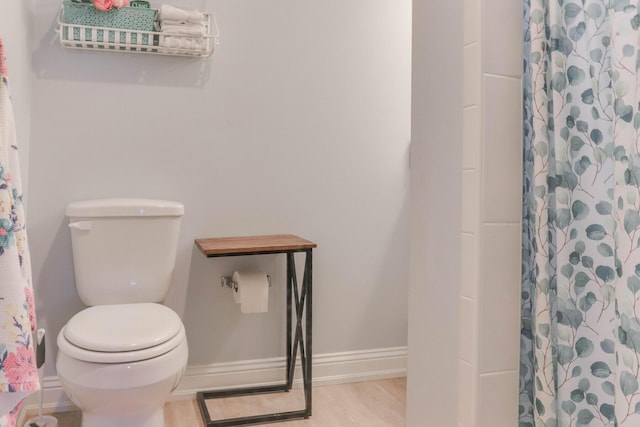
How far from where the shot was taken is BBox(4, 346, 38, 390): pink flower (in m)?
0.92

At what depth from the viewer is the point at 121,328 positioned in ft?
5.47

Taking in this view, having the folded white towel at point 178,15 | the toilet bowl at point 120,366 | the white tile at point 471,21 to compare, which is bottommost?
the toilet bowl at point 120,366

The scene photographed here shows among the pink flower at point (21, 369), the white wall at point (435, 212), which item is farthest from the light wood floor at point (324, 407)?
the pink flower at point (21, 369)

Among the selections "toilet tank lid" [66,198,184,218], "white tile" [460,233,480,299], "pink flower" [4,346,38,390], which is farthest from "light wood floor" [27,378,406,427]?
"white tile" [460,233,480,299]

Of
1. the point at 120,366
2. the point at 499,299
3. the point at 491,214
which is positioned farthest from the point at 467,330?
the point at 120,366

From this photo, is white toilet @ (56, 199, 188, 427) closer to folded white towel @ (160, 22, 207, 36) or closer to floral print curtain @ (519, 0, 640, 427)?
folded white towel @ (160, 22, 207, 36)

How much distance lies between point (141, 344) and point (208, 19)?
151 centimetres

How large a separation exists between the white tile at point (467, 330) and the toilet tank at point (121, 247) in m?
1.47

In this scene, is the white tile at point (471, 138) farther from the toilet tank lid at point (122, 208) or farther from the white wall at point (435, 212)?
the toilet tank lid at point (122, 208)

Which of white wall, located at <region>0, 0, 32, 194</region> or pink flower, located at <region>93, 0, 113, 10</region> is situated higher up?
pink flower, located at <region>93, 0, 113, 10</region>

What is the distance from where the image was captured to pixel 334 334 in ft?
8.47

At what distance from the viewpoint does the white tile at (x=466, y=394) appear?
0.93 m

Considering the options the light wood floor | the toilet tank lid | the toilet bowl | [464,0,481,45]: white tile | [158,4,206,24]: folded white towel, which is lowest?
the light wood floor

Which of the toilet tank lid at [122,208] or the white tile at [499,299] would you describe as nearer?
the white tile at [499,299]
